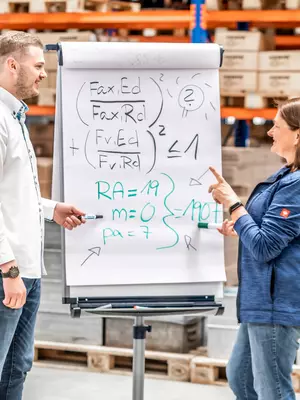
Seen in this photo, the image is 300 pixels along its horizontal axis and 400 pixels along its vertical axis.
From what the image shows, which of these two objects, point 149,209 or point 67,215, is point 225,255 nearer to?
point 149,209

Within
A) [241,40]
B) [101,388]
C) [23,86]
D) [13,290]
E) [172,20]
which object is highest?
[172,20]

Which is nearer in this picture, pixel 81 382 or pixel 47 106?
pixel 81 382

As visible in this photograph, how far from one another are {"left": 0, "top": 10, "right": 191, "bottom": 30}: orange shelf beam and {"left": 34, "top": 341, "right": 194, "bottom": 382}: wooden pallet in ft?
8.51

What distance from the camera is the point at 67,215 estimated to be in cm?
413

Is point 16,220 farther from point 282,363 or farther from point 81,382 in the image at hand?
point 81,382

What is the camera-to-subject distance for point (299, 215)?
355cm

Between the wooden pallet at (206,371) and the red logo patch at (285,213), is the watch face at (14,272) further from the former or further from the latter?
the wooden pallet at (206,371)

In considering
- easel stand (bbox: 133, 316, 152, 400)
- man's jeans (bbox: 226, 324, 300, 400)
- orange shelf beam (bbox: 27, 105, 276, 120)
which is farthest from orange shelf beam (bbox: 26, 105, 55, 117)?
man's jeans (bbox: 226, 324, 300, 400)

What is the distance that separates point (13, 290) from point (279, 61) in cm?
362

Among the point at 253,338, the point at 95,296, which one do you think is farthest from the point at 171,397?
the point at 253,338

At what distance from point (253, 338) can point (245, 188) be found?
2775 mm

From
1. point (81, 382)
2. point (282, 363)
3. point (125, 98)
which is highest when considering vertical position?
point (125, 98)

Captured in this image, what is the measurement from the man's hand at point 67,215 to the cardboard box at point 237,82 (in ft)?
8.88

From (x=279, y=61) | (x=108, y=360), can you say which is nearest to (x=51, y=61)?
(x=279, y=61)
